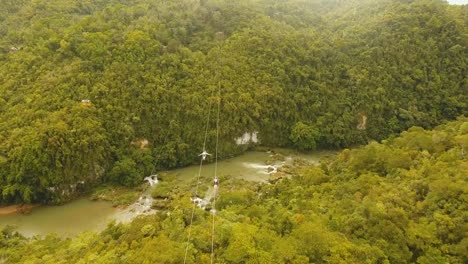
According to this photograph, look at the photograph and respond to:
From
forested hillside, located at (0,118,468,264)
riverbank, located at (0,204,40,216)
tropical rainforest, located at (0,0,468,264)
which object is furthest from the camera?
riverbank, located at (0,204,40,216)

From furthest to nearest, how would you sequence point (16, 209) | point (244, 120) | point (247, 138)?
point (247, 138), point (244, 120), point (16, 209)

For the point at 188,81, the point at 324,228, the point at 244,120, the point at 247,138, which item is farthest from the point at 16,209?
the point at 324,228

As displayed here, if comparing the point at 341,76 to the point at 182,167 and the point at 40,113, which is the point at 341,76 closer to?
the point at 182,167

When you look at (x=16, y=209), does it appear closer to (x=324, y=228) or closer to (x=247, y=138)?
(x=247, y=138)

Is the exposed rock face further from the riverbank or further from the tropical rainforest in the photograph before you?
the riverbank

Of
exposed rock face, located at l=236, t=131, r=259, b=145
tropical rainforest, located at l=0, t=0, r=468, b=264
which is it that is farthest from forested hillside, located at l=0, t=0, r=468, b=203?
exposed rock face, located at l=236, t=131, r=259, b=145

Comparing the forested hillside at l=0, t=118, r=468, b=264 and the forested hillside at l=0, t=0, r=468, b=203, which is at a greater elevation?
the forested hillside at l=0, t=0, r=468, b=203

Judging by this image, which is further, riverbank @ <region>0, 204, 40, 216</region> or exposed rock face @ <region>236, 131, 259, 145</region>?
exposed rock face @ <region>236, 131, 259, 145</region>
